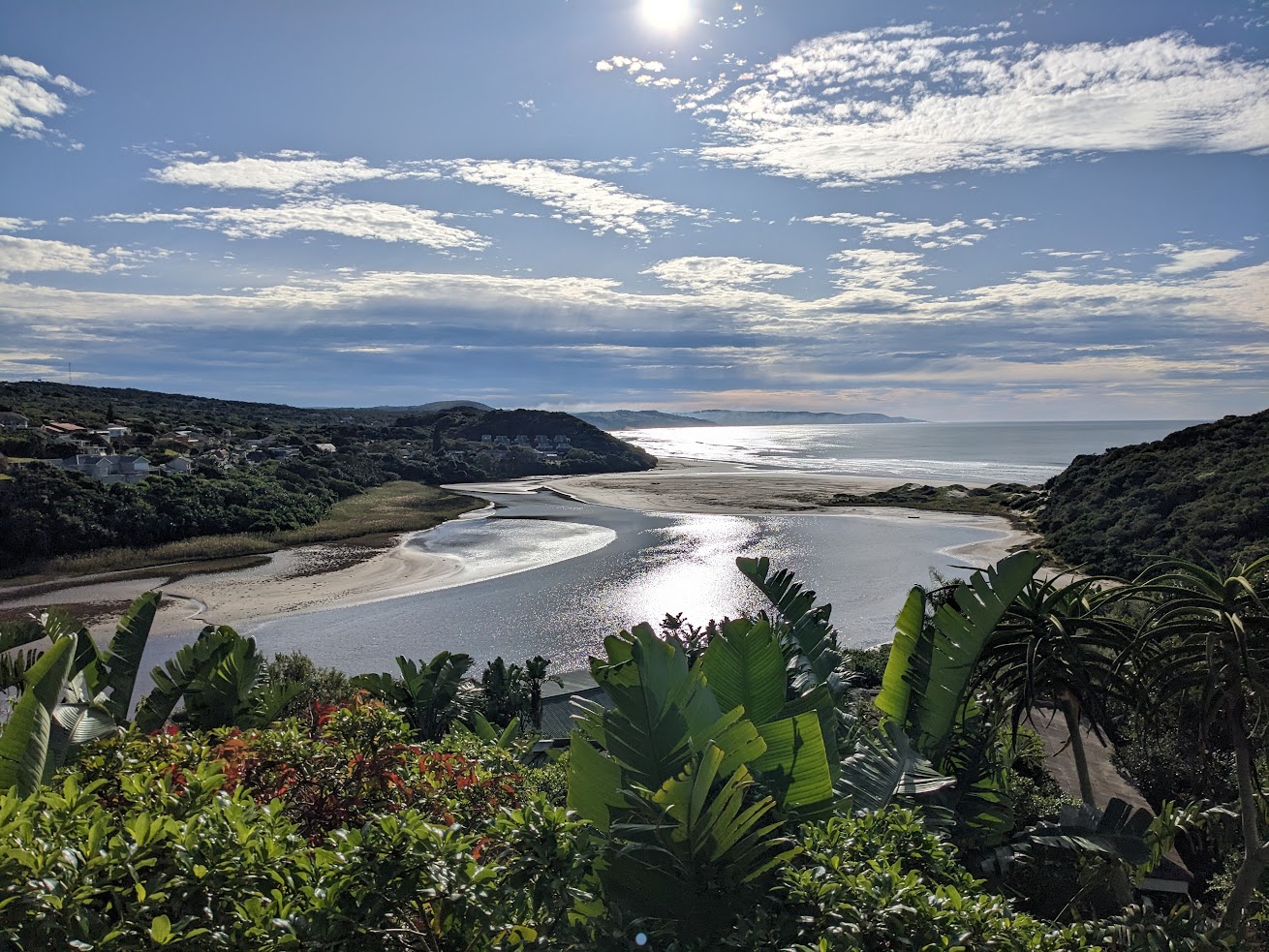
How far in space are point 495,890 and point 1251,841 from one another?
3946 millimetres

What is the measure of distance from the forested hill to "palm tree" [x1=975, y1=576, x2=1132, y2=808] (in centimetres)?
1988

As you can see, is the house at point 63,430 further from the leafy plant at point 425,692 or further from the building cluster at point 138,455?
the leafy plant at point 425,692

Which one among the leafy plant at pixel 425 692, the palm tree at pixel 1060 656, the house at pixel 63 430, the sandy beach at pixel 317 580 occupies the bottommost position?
the sandy beach at pixel 317 580

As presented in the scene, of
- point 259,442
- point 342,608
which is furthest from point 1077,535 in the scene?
point 259,442

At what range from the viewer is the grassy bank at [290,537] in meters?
33.7

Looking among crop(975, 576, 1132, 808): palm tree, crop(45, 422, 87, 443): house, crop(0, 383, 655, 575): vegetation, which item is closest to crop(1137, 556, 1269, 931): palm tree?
crop(975, 576, 1132, 808): palm tree

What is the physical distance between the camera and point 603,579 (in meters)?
29.8

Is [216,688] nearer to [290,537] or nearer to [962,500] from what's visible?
[290,537]

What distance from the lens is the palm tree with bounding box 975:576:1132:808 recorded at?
4844mm

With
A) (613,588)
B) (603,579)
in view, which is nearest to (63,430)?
(603,579)

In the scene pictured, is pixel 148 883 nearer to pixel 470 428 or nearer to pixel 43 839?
pixel 43 839

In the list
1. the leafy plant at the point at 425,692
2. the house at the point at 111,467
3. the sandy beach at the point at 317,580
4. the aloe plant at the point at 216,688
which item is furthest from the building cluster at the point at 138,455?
the aloe plant at the point at 216,688

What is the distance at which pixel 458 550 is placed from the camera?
121ft

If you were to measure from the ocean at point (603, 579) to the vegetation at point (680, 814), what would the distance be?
49.2 feet
